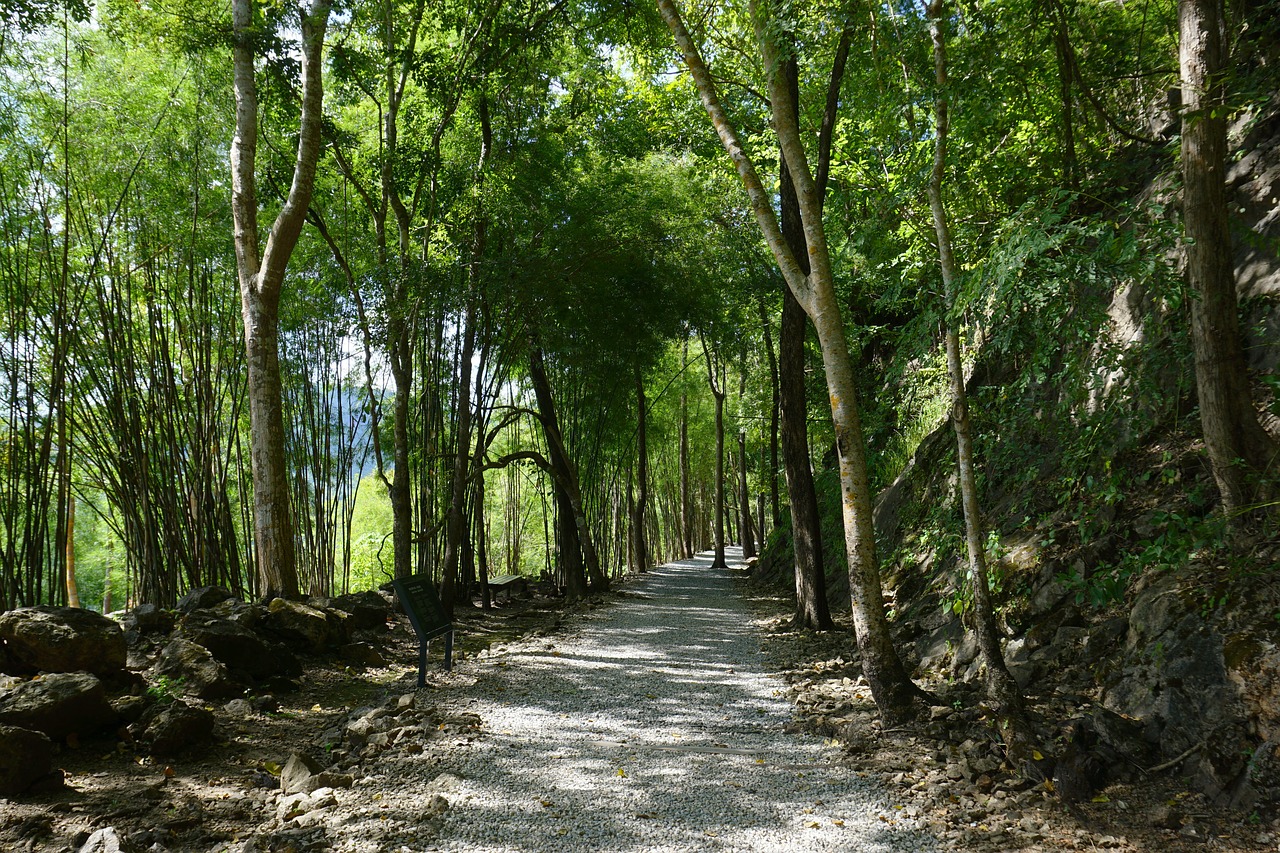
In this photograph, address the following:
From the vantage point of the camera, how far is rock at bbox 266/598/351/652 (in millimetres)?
4828

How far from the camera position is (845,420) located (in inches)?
147

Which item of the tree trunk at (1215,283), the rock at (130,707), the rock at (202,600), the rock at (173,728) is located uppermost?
the tree trunk at (1215,283)

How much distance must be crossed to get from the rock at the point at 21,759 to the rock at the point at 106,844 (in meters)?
0.54

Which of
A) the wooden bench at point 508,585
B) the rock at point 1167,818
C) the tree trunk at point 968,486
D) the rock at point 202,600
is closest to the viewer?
the rock at point 1167,818

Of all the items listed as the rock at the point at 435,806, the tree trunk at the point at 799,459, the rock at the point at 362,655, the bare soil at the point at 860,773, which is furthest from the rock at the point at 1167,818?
the rock at the point at 362,655

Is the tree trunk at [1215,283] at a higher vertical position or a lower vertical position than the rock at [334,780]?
higher

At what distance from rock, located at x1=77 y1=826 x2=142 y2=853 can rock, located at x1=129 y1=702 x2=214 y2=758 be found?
0.87 meters

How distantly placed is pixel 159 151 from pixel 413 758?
5.61 meters

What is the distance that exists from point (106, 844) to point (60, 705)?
107cm

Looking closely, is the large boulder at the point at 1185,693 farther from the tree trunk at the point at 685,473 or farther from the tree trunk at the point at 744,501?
the tree trunk at the point at 685,473

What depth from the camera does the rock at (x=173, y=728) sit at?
3074 mm

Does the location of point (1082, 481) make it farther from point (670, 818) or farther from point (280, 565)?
point (280, 565)

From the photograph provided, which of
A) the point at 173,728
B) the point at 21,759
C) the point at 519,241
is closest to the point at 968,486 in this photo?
the point at 173,728

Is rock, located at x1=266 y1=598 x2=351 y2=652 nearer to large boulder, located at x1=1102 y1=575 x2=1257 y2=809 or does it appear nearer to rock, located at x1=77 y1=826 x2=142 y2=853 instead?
rock, located at x1=77 y1=826 x2=142 y2=853
